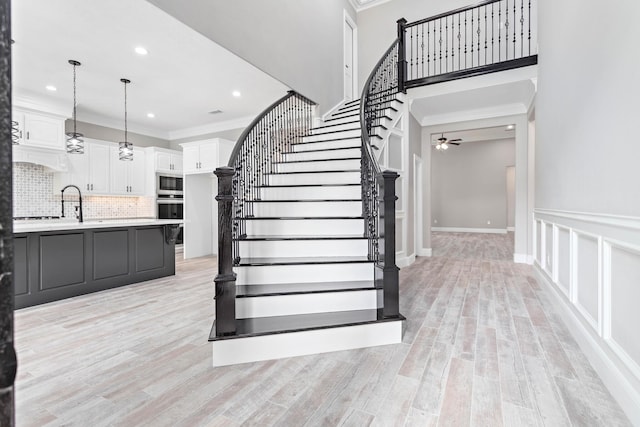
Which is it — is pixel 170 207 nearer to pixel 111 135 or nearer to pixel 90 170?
pixel 90 170

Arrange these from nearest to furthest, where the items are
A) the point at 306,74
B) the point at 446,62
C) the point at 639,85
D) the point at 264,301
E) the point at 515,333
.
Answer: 1. the point at 639,85
2. the point at 264,301
3. the point at 515,333
4. the point at 306,74
5. the point at 446,62

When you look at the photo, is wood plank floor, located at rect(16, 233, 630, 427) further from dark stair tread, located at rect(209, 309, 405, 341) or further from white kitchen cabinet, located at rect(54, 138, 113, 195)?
white kitchen cabinet, located at rect(54, 138, 113, 195)

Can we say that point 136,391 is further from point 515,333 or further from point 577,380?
point 515,333

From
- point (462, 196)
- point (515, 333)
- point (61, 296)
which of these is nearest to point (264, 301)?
point (515, 333)

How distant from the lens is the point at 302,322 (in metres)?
2.38

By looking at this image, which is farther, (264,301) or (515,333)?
(515,333)

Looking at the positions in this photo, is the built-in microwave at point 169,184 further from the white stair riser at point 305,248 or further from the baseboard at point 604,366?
the baseboard at point 604,366

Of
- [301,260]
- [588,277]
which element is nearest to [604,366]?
[588,277]

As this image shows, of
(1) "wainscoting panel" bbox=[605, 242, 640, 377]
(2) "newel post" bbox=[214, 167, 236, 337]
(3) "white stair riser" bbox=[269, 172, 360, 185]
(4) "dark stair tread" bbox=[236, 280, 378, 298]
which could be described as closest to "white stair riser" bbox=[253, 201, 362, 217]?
(3) "white stair riser" bbox=[269, 172, 360, 185]

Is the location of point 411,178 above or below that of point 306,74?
below

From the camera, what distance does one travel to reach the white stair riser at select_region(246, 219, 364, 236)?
3385 mm

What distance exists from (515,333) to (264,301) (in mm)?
A: 2139

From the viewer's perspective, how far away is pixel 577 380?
76.9 inches

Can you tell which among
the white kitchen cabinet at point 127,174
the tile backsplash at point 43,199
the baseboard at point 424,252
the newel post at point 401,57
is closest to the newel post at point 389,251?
the newel post at point 401,57
